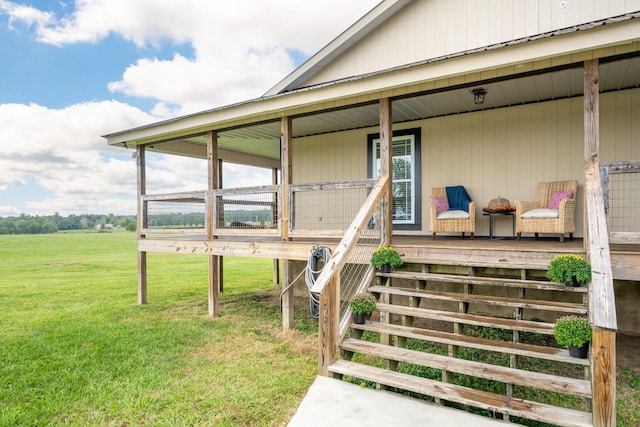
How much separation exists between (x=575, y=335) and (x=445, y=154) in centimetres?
443

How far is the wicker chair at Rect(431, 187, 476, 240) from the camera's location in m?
5.98

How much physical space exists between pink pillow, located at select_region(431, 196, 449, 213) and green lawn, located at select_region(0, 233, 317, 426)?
2949mm

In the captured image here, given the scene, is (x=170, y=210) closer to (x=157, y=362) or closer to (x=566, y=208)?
(x=157, y=362)

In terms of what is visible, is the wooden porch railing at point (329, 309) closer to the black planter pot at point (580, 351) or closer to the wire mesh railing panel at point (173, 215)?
the black planter pot at point (580, 351)

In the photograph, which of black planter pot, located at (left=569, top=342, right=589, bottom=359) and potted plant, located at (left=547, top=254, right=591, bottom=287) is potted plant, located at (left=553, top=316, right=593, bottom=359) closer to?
black planter pot, located at (left=569, top=342, right=589, bottom=359)

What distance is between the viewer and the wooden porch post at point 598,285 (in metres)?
2.38

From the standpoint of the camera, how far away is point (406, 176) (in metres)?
7.18

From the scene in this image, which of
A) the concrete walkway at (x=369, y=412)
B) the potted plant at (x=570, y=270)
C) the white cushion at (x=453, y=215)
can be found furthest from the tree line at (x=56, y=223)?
the potted plant at (x=570, y=270)

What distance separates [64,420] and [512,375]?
3800mm

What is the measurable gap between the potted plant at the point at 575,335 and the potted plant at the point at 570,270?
2.08 feet

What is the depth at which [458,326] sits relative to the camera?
11.8ft

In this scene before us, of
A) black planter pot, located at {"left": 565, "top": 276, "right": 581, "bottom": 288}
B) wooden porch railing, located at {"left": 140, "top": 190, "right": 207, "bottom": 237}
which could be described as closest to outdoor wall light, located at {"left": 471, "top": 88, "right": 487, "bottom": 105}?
black planter pot, located at {"left": 565, "top": 276, "right": 581, "bottom": 288}

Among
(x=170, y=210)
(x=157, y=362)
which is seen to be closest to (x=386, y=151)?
(x=157, y=362)

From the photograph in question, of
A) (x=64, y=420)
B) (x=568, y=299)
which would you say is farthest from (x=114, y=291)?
(x=568, y=299)
